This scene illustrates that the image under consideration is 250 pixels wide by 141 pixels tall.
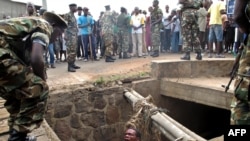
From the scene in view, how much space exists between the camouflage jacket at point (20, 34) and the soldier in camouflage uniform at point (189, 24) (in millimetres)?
4356

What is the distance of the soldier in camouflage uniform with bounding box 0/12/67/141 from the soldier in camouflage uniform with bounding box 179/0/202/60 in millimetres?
4327

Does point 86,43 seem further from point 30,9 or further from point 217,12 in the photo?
point 217,12

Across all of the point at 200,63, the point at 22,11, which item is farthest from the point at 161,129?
the point at 22,11

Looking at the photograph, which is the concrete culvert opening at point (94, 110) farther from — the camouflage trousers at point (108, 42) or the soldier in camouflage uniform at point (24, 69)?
the camouflage trousers at point (108, 42)

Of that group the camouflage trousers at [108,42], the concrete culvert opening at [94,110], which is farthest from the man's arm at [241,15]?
the camouflage trousers at [108,42]

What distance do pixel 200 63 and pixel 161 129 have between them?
2.81 meters

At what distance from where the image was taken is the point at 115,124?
252 inches

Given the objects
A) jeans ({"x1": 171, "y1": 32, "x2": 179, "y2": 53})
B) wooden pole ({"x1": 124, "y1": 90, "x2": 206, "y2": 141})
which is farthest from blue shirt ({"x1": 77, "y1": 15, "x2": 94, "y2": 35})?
wooden pole ({"x1": 124, "y1": 90, "x2": 206, "y2": 141})

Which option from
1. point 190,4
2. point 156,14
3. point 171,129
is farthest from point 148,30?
point 171,129

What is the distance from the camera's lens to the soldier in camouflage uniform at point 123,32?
9.49 m

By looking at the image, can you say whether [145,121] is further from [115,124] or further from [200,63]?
[200,63]

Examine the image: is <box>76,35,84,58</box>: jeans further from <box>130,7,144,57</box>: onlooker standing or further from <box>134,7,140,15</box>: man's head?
<box>134,7,140,15</box>: man's head

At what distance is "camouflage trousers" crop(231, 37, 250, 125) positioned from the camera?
1.99 metres

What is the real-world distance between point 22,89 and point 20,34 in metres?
0.52
